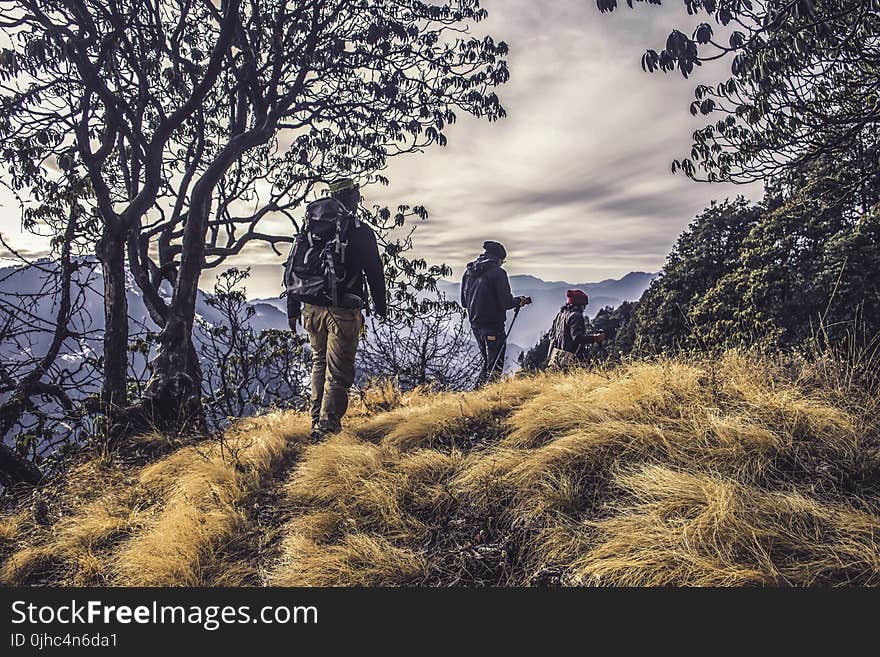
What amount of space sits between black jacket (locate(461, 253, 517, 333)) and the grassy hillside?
117 inches

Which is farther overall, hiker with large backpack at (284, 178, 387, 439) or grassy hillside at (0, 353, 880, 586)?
hiker with large backpack at (284, 178, 387, 439)

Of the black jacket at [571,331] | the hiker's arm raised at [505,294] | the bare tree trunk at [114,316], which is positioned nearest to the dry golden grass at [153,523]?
the bare tree trunk at [114,316]

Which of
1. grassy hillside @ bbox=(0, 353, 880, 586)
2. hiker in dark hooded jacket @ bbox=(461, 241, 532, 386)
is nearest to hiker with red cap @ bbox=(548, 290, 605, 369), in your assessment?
hiker in dark hooded jacket @ bbox=(461, 241, 532, 386)

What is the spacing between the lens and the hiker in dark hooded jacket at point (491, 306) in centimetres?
700

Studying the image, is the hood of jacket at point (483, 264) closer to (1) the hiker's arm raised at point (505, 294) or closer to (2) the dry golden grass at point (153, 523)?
(1) the hiker's arm raised at point (505, 294)

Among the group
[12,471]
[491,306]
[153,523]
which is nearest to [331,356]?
[153,523]

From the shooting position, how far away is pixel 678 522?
7.02 ft

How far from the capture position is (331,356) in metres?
4.36

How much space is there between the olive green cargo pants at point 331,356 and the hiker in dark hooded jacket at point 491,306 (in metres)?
2.96

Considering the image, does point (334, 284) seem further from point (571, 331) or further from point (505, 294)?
point (571, 331)

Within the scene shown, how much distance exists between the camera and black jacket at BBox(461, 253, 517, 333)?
7016mm

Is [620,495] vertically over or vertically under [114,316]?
under

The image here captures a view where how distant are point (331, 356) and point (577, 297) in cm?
473

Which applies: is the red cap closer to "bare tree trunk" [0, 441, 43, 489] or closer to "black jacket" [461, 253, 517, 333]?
"black jacket" [461, 253, 517, 333]
